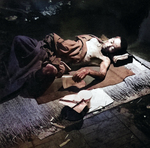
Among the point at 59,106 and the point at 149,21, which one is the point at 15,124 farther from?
the point at 149,21

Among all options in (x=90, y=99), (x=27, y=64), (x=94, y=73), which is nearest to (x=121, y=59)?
(x=94, y=73)

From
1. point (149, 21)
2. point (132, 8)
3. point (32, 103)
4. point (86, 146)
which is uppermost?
point (132, 8)

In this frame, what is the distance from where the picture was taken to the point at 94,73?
2.33m

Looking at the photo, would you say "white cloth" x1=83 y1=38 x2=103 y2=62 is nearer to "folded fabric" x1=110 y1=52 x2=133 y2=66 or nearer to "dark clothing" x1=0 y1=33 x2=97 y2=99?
"folded fabric" x1=110 y1=52 x2=133 y2=66

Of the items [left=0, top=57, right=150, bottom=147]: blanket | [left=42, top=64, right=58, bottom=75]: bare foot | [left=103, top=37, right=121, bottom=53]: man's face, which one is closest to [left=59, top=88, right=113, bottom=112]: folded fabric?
[left=0, top=57, right=150, bottom=147]: blanket

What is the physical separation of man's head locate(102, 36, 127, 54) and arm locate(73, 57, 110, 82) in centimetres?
14

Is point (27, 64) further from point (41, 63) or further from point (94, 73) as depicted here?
point (94, 73)

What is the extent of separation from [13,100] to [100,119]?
3.31ft

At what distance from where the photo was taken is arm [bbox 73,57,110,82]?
86.8 inches

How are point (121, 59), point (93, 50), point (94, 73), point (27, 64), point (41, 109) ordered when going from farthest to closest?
point (121, 59)
point (93, 50)
point (94, 73)
point (27, 64)
point (41, 109)

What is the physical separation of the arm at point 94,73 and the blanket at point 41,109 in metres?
0.17

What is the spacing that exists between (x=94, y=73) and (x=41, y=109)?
0.82m

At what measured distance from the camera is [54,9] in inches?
135

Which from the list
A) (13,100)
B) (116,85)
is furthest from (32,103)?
(116,85)
